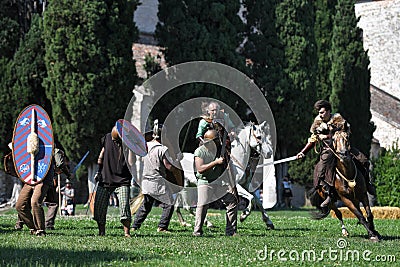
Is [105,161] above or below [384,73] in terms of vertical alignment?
below

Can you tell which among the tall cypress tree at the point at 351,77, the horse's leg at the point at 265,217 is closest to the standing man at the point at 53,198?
the horse's leg at the point at 265,217

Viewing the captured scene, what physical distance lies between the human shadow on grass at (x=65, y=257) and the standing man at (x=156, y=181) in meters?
4.21

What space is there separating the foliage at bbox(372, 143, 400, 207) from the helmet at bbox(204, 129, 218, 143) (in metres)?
17.5

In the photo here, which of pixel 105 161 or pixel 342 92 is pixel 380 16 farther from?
pixel 105 161

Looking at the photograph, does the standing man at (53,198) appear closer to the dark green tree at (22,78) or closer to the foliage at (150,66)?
the dark green tree at (22,78)

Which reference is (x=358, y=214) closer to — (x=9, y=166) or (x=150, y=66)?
(x=9, y=166)

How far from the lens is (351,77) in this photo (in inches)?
1342

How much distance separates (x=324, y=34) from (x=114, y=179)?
2439cm

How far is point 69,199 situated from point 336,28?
17.0m

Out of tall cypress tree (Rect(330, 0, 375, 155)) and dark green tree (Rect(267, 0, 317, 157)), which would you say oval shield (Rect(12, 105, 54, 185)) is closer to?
dark green tree (Rect(267, 0, 317, 157))

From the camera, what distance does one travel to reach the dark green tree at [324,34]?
34.3m

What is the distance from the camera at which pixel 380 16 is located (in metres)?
41.9

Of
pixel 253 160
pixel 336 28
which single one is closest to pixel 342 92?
pixel 336 28

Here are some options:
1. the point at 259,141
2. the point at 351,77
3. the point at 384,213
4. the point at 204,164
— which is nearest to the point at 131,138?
the point at 204,164
